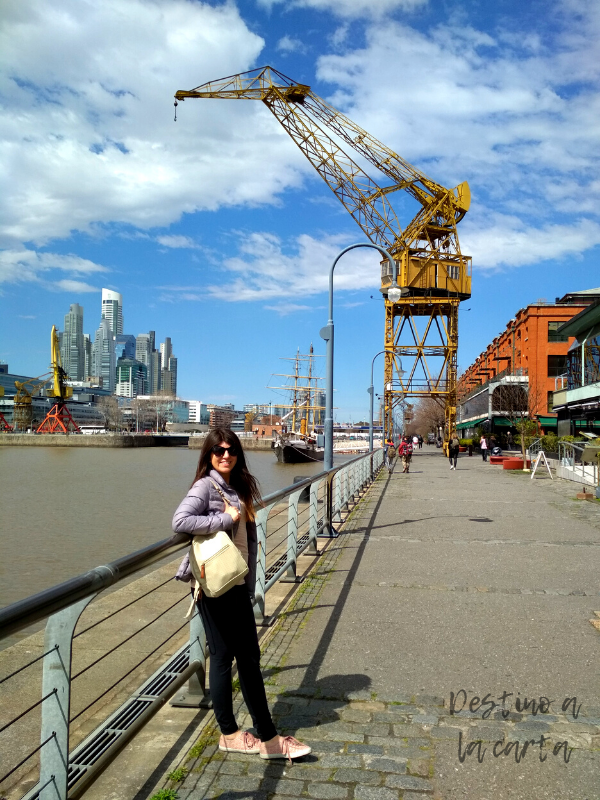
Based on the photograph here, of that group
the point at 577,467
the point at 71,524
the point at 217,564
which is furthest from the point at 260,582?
the point at 577,467

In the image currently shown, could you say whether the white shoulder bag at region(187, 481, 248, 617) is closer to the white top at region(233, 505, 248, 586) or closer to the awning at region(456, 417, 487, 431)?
the white top at region(233, 505, 248, 586)

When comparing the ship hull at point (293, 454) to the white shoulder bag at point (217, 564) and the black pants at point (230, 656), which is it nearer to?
the black pants at point (230, 656)

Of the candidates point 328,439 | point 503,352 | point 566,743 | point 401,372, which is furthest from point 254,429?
point 566,743

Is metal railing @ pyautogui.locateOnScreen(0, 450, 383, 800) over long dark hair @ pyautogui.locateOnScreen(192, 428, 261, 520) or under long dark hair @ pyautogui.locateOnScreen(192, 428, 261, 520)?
under

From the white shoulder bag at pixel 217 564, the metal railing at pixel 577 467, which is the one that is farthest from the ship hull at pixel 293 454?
the white shoulder bag at pixel 217 564

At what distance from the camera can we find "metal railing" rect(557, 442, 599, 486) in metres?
21.4

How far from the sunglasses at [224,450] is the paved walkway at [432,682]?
1515 millimetres

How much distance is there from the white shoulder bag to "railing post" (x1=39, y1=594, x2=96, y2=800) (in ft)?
2.32

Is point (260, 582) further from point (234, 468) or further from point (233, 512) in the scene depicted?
point (233, 512)

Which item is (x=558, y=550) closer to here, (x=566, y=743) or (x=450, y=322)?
(x=566, y=743)

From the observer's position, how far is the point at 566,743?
3799mm

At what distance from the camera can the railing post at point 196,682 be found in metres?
4.25

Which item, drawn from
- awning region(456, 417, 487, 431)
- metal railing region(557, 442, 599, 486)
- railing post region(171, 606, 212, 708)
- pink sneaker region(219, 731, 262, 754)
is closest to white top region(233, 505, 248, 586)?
railing post region(171, 606, 212, 708)

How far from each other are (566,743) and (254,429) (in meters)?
143
